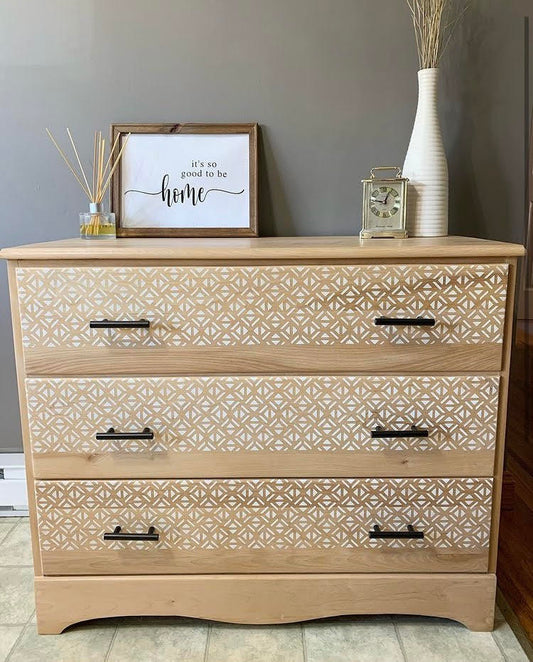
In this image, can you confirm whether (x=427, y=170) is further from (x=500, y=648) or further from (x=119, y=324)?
(x=500, y=648)

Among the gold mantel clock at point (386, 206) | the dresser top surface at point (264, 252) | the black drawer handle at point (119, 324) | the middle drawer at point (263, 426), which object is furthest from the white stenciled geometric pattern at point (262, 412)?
the gold mantel clock at point (386, 206)

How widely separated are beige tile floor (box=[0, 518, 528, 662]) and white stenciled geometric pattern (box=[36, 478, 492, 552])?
21 cm

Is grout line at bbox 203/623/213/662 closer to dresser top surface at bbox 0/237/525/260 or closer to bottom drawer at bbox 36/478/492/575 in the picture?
bottom drawer at bbox 36/478/492/575

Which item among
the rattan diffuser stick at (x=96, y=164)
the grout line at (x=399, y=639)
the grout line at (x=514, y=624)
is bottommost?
the grout line at (x=514, y=624)

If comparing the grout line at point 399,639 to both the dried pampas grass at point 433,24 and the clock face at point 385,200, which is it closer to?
the clock face at point 385,200

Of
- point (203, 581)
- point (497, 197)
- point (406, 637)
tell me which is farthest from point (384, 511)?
point (497, 197)

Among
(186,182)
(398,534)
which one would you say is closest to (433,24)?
(186,182)

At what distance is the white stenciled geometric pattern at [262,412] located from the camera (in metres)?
1.20

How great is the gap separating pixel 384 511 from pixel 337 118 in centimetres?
104

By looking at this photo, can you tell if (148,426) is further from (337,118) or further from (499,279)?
(337,118)

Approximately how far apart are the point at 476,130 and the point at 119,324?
3.68ft

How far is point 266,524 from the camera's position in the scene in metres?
1.26

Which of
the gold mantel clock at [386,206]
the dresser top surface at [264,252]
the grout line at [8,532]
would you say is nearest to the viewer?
the dresser top surface at [264,252]

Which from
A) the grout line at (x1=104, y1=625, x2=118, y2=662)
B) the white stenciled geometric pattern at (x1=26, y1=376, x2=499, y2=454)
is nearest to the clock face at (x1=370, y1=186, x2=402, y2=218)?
the white stenciled geometric pattern at (x1=26, y1=376, x2=499, y2=454)
